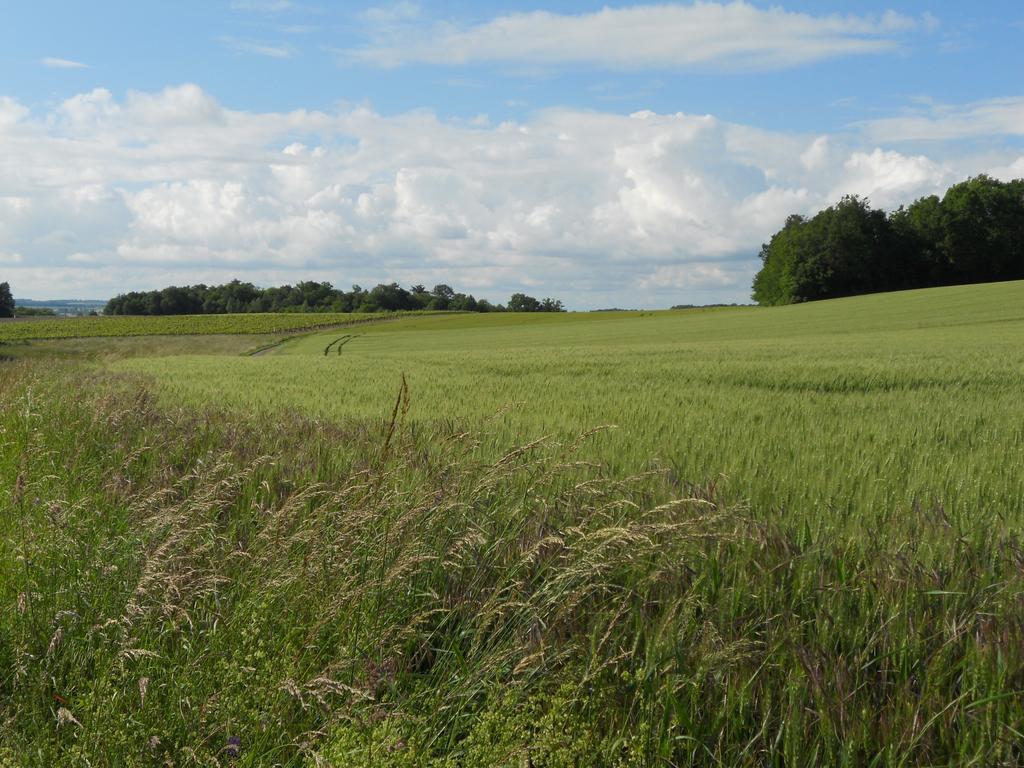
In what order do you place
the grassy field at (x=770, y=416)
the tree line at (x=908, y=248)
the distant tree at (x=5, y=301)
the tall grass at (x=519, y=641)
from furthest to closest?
the distant tree at (x=5, y=301) < the tree line at (x=908, y=248) < the grassy field at (x=770, y=416) < the tall grass at (x=519, y=641)

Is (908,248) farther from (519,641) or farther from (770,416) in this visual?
(519,641)

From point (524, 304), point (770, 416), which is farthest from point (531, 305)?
point (770, 416)

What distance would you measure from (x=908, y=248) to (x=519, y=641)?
102m

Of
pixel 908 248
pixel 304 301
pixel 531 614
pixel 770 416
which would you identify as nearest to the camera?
pixel 531 614

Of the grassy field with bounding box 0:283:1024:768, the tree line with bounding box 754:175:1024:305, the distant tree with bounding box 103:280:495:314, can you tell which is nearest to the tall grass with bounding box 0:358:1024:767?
the grassy field with bounding box 0:283:1024:768

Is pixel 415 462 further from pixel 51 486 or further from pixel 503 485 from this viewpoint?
pixel 51 486

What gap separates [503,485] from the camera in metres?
4.65

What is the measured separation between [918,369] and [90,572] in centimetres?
1340

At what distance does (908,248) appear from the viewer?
94.1 metres

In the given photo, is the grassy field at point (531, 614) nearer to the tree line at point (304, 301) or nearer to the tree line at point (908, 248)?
the tree line at point (908, 248)

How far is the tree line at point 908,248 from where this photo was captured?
91.6 metres

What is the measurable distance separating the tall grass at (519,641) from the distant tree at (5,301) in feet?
465

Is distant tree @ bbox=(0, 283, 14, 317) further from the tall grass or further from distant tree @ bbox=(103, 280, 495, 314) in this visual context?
the tall grass

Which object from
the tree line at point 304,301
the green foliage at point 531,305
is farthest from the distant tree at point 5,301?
the green foliage at point 531,305
